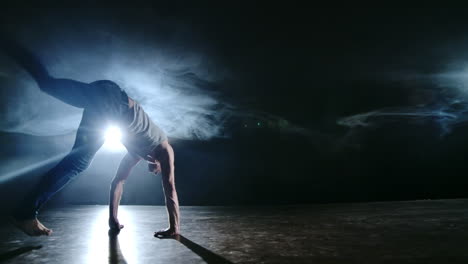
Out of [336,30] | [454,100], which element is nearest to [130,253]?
[336,30]

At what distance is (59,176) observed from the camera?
7.23ft

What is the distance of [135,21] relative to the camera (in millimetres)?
3328

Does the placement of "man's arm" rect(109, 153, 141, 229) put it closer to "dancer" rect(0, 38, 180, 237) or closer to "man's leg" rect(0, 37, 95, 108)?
"dancer" rect(0, 38, 180, 237)

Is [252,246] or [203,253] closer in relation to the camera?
[203,253]

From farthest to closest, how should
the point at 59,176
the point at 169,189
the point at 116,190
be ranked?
the point at 116,190 < the point at 169,189 < the point at 59,176

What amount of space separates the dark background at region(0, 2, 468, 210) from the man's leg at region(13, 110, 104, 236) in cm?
158

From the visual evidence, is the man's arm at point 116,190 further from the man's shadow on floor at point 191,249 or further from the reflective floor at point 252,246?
the man's shadow on floor at point 191,249

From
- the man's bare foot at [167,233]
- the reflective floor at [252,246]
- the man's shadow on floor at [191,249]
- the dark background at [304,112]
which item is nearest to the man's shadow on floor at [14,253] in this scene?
the reflective floor at [252,246]

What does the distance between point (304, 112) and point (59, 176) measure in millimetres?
5263

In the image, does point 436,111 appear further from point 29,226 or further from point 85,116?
point 29,226

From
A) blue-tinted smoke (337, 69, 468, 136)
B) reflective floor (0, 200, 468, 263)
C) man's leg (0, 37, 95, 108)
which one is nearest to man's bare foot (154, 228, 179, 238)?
reflective floor (0, 200, 468, 263)

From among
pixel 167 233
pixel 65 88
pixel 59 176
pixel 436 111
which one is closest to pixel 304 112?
pixel 436 111

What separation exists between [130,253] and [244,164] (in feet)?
18.3

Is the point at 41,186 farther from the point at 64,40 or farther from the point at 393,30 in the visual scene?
the point at 393,30
